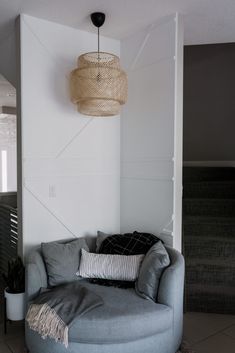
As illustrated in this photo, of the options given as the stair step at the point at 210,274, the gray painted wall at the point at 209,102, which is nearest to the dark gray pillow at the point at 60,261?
the stair step at the point at 210,274

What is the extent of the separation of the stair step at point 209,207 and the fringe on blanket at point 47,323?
221cm

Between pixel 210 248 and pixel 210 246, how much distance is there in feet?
0.06

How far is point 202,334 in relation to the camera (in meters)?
2.58

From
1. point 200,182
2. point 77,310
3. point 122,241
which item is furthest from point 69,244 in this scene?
point 200,182

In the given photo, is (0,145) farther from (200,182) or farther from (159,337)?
(159,337)

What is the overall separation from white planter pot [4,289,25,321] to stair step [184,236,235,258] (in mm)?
1628

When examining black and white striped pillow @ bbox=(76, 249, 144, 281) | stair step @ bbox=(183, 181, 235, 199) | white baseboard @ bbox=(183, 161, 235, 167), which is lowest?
black and white striped pillow @ bbox=(76, 249, 144, 281)

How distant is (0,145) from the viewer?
6457mm

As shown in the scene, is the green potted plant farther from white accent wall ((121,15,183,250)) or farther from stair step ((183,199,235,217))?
stair step ((183,199,235,217))

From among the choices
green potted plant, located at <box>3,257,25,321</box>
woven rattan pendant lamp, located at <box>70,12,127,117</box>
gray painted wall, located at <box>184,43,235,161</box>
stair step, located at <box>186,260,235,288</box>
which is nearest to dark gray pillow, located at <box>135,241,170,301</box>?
stair step, located at <box>186,260,235,288</box>

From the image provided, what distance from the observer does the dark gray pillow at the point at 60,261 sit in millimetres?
2467

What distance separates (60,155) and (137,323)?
1581mm

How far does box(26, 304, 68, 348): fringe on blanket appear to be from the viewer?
1.97 metres

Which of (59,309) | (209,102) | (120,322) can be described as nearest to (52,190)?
(59,309)
